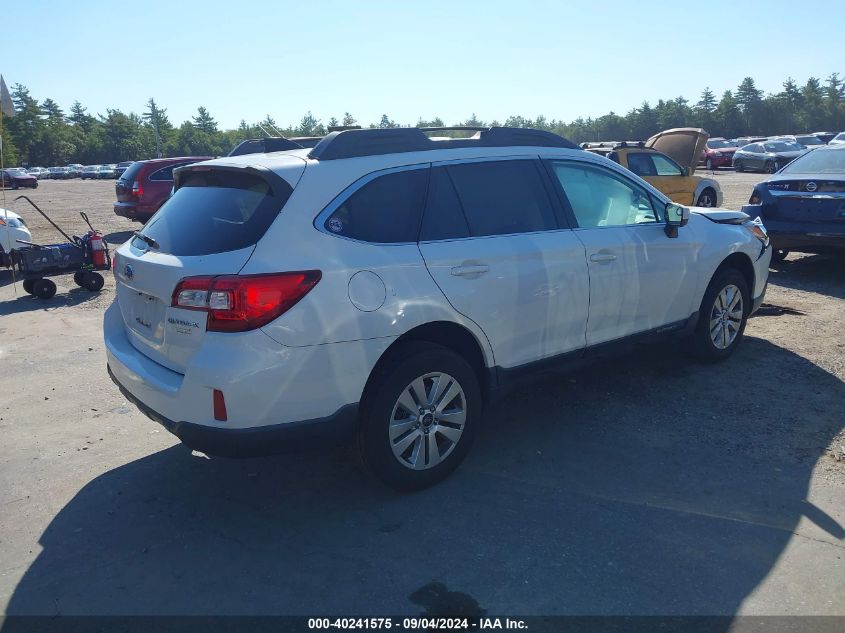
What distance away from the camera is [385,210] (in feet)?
12.5

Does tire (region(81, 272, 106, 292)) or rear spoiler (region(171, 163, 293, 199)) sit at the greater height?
rear spoiler (region(171, 163, 293, 199))

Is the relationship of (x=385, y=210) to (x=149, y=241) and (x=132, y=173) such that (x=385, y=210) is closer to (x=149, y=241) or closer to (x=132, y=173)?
(x=149, y=241)

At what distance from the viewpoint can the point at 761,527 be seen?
139 inches

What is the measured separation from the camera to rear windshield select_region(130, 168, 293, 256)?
3484mm

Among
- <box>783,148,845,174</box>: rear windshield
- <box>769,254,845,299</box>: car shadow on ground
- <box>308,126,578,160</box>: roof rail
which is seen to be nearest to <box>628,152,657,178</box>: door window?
<box>769,254,845,299</box>: car shadow on ground

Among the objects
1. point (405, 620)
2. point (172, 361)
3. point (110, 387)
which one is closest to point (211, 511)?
point (172, 361)

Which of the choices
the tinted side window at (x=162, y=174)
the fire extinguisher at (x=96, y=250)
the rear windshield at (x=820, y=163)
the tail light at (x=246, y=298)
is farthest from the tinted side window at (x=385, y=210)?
the tinted side window at (x=162, y=174)

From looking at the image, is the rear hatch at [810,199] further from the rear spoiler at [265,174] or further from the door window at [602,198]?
the rear spoiler at [265,174]

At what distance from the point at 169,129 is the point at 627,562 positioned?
4462 inches

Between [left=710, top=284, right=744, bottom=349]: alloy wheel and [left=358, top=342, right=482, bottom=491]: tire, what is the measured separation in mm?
2654

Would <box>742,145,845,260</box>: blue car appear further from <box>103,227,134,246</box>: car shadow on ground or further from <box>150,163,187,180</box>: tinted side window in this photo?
<box>150,163,187,180</box>: tinted side window

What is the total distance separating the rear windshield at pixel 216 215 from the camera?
11.4 ft

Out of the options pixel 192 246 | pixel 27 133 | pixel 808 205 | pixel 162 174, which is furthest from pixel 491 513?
pixel 27 133

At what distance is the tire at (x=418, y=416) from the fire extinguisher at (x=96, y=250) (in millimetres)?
7165
